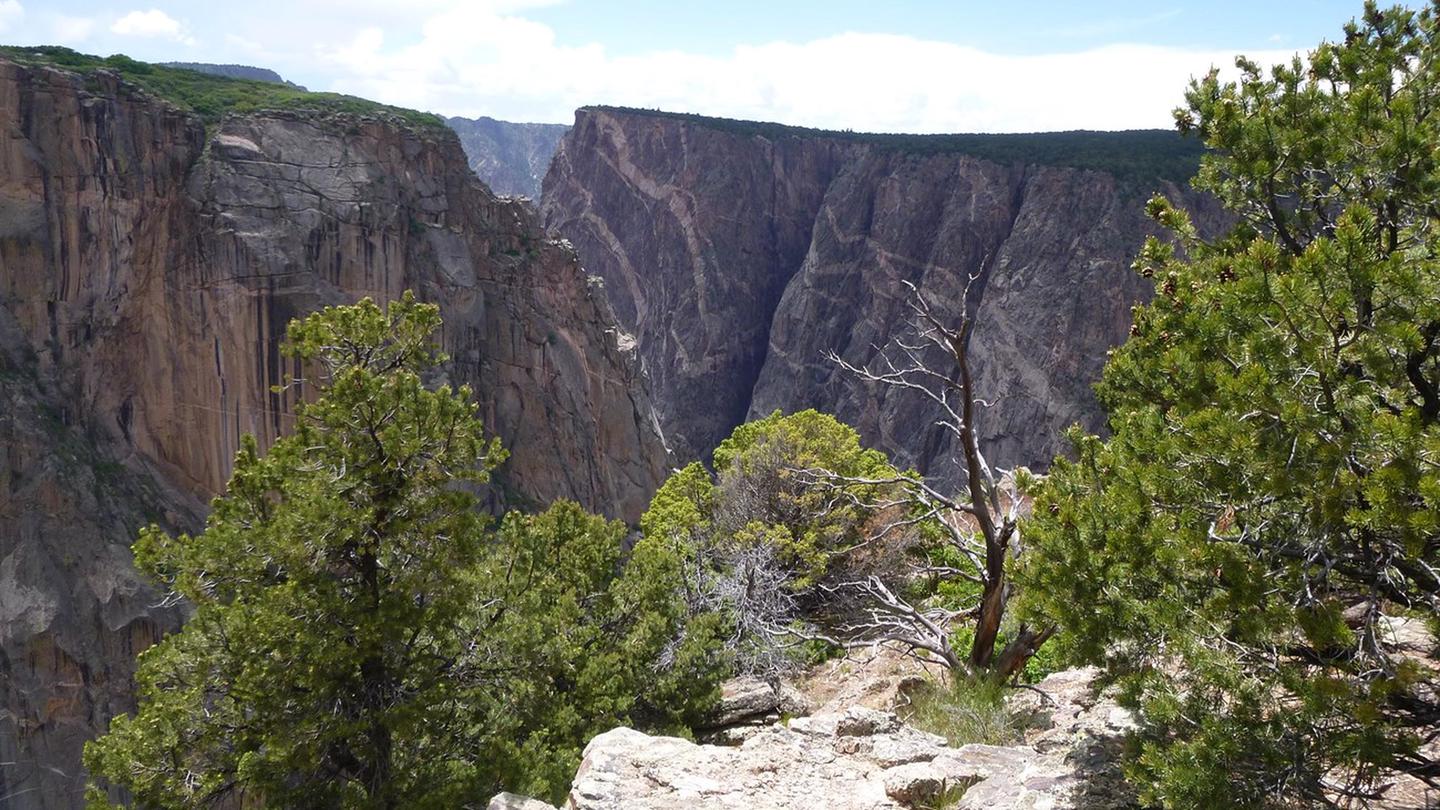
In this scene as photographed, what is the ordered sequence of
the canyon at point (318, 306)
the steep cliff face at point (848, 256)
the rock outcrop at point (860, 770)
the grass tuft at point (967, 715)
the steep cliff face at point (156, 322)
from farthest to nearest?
the steep cliff face at point (848, 256) < the canyon at point (318, 306) < the steep cliff face at point (156, 322) < the grass tuft at point (967, 715) < the rock outcrop at point (860, 770)

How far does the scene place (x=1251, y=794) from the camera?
431cm

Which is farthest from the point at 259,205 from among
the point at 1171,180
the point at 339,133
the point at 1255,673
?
the point at 1171,180

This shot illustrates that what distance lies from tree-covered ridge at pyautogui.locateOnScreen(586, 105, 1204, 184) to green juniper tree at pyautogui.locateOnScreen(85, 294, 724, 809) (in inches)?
2609

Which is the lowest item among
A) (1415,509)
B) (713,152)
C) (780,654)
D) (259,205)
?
(780,654)

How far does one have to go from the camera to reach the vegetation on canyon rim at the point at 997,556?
4207mm

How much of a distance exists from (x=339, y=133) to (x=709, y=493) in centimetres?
3457

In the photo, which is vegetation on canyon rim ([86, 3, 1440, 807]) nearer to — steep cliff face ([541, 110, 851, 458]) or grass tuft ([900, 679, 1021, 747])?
grass tuft ([900, 679, 1021, 747])

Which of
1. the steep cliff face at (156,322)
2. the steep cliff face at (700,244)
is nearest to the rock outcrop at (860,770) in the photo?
the steep cliff face at (156,322)

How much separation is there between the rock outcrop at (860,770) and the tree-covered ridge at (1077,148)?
6644 centimetres

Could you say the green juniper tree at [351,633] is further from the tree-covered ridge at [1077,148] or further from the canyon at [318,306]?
the tree-covered ridge at [1077,148]

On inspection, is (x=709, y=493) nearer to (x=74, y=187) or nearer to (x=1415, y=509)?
(x=1415, y=509)

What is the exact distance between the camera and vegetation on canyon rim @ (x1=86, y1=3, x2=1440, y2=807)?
4.21 meters

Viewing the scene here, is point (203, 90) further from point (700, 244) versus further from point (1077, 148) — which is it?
point (1077, 148)

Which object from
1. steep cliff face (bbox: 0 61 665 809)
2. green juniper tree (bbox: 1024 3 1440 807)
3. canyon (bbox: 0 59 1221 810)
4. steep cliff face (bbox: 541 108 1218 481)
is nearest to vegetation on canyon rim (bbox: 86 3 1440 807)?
green juniper tree (bbox: 1024 3 1440 807)
